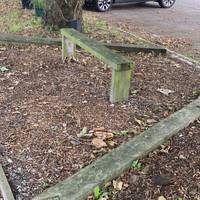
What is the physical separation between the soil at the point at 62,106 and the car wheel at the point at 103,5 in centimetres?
516

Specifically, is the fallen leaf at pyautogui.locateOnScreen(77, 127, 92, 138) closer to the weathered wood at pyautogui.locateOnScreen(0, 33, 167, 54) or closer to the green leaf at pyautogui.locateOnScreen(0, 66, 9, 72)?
the green leaf at pyautogui.locateOnScreen(0, 66, 9, 72)

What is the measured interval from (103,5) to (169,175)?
8.43 m

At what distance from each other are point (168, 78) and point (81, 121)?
5.67ft

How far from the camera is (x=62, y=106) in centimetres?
376

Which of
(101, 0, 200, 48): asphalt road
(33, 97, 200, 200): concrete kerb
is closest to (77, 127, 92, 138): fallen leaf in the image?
(33, 97, 200, 200): concrete kerb

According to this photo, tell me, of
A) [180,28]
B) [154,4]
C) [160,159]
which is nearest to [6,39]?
[160,159]

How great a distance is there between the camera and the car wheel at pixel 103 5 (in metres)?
10.4

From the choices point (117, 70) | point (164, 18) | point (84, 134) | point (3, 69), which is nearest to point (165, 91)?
point (117, 70)

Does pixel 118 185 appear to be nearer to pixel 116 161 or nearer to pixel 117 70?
pixel 116 161

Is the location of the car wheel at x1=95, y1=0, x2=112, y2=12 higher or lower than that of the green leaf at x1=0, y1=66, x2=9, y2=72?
higher

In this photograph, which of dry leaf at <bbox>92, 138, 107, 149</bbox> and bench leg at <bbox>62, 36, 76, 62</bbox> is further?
bench leg at <bbox>62, 36, 76, 62</bbox>

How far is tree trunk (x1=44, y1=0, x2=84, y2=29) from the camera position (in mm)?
6416

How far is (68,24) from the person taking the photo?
655 cm

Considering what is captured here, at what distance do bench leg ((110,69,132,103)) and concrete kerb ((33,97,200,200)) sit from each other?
0.59 m
